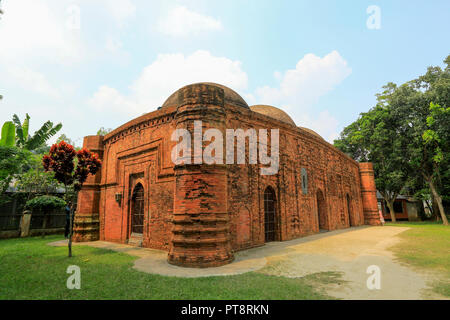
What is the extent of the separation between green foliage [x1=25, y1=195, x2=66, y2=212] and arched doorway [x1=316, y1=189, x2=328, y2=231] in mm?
15593

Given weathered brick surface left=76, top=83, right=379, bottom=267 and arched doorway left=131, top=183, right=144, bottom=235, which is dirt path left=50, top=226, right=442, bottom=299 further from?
arched doorway left=131, top=183, right=144, bottom=235

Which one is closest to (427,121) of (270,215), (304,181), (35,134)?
(304,181)

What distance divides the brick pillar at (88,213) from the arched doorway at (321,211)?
12539 millimetres

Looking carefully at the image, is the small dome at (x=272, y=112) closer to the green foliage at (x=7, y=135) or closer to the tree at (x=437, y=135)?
the tree at (x=437, y=135)

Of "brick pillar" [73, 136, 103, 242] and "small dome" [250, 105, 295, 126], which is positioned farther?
"small dome" [250, 105, 295, 126]

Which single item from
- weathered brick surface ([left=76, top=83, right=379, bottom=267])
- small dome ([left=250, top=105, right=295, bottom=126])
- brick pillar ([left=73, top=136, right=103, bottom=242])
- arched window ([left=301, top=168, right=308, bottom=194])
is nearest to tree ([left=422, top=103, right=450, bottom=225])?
weathered brick surface ([left=76, top=83, right=379, bottom=267])

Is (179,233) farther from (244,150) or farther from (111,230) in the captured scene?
(111,230)

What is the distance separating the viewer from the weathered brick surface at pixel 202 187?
20.9 ft

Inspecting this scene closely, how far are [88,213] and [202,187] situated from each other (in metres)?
8.39

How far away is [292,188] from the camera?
11531 mm

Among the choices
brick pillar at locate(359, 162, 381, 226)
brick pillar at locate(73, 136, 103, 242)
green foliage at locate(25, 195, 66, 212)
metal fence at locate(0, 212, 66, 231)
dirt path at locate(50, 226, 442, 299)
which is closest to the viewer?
dirt path at locate(50, 226, 442, 299)

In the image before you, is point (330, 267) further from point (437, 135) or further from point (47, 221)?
point (437, 135)

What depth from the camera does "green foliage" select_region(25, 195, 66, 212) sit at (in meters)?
13.1

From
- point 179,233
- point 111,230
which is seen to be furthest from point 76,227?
point 179,233
